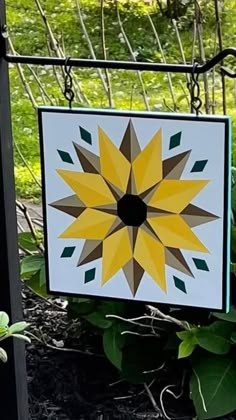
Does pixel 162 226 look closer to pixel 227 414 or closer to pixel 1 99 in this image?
pixel 1 99

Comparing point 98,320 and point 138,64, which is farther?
point 98,320

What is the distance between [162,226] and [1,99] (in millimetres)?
538

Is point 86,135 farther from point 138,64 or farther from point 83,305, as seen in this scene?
point 83,305

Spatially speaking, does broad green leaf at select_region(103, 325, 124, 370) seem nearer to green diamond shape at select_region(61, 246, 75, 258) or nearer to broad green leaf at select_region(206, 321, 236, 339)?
broad green leaf at select_region(206, 321, 236, 339)

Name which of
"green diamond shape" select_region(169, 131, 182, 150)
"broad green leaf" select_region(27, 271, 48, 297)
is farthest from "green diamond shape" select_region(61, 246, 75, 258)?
"broad green leaf" select_region(27, 271, 48, 297)

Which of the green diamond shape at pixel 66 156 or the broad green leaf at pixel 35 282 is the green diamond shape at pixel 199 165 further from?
the broad green leaf at pixel 35 282

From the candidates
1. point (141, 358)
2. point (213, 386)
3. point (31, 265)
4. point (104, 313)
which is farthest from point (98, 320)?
point (213, 386)

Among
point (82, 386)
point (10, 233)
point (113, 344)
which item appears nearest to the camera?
point (10, 233)

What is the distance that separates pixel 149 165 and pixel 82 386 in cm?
117

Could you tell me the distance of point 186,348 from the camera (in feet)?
8.80

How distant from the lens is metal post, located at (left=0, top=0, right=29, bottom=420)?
2361 mm

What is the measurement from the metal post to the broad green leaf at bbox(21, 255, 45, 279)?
47cm

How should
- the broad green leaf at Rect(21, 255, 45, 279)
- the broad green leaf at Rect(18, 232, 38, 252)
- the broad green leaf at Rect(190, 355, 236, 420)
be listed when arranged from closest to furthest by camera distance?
1. the broad green leaf at Rect(190, 355, 236, 420)
2. the broad green leaf at Rect(21, 255, 45, 279)
3. the broad green leaf at Rect(18, 232, 38, 252)

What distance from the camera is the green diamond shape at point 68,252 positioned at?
7.28 ft
